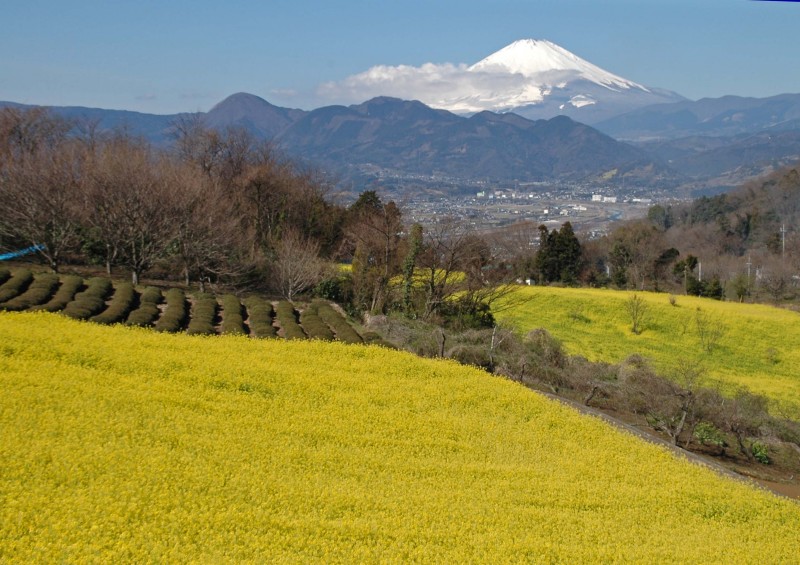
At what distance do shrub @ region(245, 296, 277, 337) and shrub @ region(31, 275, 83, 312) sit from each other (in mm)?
6917

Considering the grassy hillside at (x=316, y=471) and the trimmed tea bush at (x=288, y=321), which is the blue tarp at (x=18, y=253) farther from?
the grassy hillside at (x=316, y=471)

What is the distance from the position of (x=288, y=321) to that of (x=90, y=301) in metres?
7.50

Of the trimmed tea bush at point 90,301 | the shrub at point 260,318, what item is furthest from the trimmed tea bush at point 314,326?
the trimmed tea bush at point 90,301

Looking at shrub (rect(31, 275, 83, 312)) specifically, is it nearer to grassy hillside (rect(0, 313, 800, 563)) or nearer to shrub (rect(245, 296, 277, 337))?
grassy hillside (rect(0, 313, 800, 563))

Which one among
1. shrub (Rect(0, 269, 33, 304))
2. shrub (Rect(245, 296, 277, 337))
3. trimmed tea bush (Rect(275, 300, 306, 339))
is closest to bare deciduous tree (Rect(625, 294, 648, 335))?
trimmed tea bush (Rect(275, 300, 306, 339))

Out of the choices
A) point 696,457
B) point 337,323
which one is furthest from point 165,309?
point 696,457

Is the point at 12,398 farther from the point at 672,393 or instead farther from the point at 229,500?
the point at 672,393

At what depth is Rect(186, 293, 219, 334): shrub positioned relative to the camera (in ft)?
82.4

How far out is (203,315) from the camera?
27.1 meters

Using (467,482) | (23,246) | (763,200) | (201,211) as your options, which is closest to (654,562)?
(467,482)

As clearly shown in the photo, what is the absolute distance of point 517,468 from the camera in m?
14.8

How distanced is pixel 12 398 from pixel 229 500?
606 centimetres

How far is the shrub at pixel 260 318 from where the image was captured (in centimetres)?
2598

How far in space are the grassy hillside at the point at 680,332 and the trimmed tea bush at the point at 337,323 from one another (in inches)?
490
